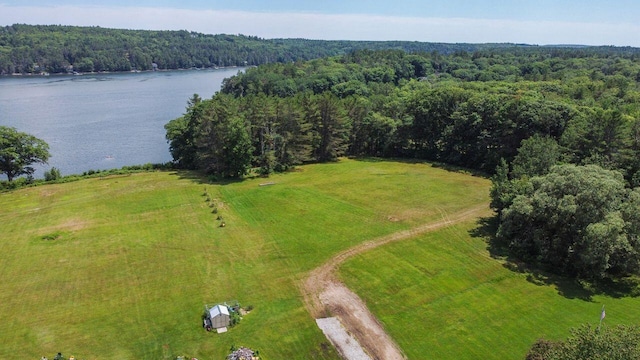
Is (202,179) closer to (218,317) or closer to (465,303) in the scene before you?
(218,317)

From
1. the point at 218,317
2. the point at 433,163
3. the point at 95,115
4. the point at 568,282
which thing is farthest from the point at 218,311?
the point at 95,115

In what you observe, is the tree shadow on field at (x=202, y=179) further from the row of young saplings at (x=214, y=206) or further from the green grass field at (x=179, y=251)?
the row of young saplings at (x=214, y=206)

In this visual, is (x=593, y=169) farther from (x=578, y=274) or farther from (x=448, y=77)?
(x=448, y=77)

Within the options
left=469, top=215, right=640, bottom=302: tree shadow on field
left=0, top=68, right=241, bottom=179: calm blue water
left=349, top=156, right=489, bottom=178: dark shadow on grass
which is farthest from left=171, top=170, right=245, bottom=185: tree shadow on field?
left=469, top=215, right=640, bottom=302: tree shadow on field

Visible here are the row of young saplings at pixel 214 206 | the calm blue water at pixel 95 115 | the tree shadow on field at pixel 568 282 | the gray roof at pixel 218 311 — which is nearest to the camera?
the gray roof at pixel 218 311

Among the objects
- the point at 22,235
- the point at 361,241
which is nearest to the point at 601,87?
the point at 361,241

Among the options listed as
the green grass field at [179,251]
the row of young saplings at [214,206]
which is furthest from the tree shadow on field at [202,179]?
A: the row of young saplings at [214,206]
